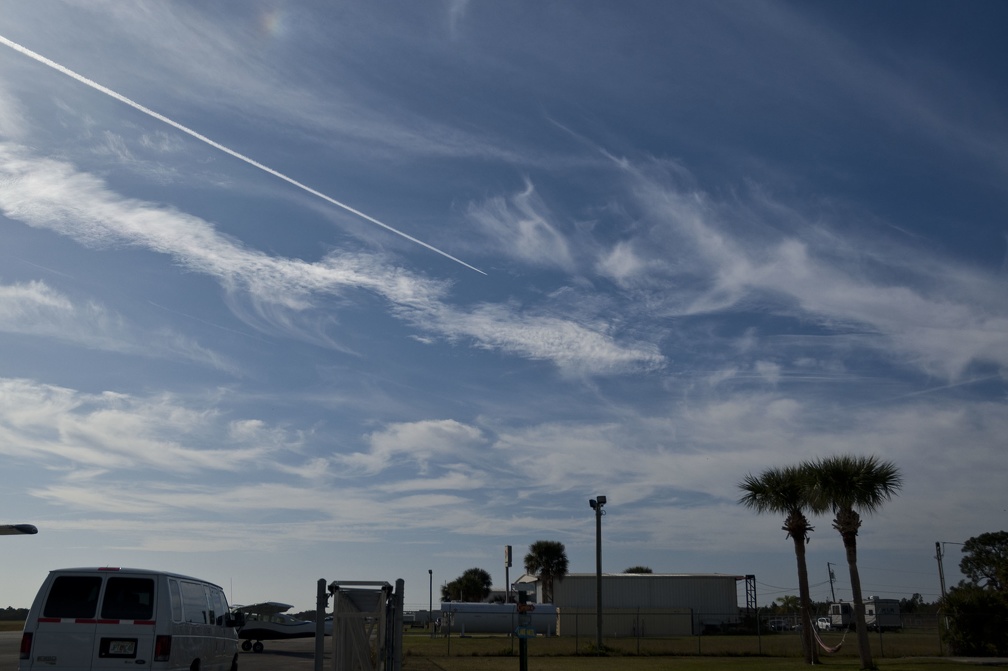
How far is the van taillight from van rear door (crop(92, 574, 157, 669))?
0.06 m

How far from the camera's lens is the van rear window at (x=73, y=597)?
1396 cm

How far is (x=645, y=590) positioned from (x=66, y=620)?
2320 inches

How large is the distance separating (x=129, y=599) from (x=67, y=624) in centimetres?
92

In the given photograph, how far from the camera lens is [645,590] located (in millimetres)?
68312

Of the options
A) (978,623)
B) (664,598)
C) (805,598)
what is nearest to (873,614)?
(664,598)

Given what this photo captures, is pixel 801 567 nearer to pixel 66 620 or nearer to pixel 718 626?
pixel 66 620

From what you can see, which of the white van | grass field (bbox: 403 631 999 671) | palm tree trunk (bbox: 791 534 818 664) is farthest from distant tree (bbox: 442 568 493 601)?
the white van

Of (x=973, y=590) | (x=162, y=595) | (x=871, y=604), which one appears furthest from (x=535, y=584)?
(x=162, y=595)

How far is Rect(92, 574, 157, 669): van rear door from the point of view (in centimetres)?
1382

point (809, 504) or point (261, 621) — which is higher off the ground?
point (809, 504)

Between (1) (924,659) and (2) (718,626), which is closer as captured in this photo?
(1) (924,659)

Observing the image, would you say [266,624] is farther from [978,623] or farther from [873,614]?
[873,614]

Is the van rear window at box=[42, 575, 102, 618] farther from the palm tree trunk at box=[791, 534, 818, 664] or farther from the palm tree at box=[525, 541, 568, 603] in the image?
the palm tree at box=[525, 541, 568, 603]

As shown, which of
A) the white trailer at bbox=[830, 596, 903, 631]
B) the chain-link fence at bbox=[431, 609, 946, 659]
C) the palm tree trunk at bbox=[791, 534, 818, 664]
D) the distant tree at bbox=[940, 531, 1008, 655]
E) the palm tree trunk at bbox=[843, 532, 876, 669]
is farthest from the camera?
the white trailer at bbox=[830, 596, 903, 631]
